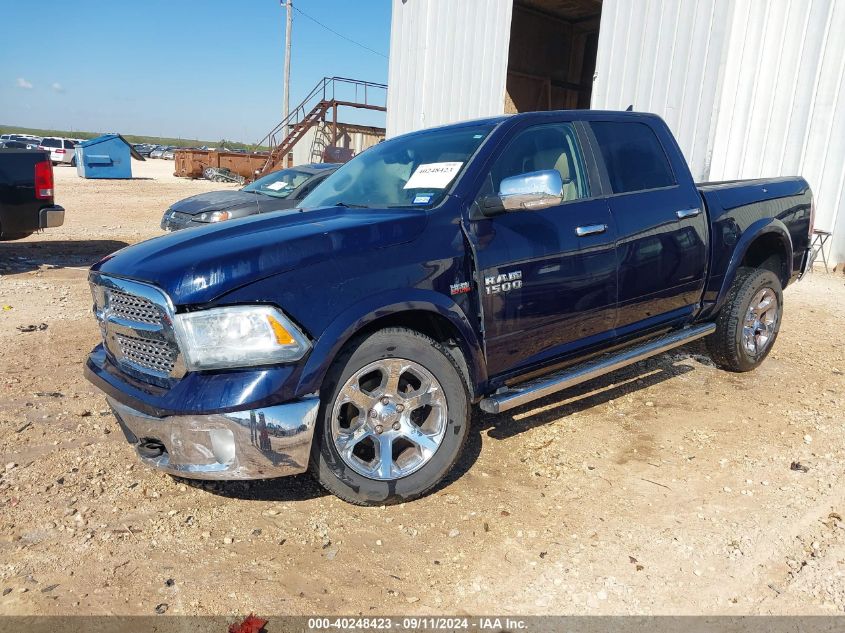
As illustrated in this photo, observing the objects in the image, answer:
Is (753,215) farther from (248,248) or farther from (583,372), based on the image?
(248,248)

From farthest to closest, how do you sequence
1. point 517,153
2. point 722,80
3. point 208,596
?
1. point 722,80
2. point 517,153
3. point 208,596

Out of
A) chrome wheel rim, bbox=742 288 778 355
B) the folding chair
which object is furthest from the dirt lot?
the folding chair

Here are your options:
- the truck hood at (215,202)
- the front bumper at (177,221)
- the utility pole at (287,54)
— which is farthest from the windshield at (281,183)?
the utility pole at (287,54)

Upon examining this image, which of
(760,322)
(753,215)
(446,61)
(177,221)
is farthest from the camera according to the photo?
(446,61)

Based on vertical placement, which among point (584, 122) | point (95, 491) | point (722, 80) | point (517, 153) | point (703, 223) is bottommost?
point (95, 491)

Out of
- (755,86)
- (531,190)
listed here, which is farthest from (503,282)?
(755,86)

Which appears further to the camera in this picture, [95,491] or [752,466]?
[752,466]

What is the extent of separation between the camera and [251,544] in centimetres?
281

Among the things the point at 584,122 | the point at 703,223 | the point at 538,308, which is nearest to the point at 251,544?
the point at 538,308

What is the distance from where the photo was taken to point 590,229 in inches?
143

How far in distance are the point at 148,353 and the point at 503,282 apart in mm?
1721

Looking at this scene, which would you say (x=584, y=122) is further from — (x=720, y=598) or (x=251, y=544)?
(x=251, y=544)

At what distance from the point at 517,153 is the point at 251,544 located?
2.44 meters

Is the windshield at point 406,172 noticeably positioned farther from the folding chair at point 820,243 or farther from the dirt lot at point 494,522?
the folding chair at point 820,243
